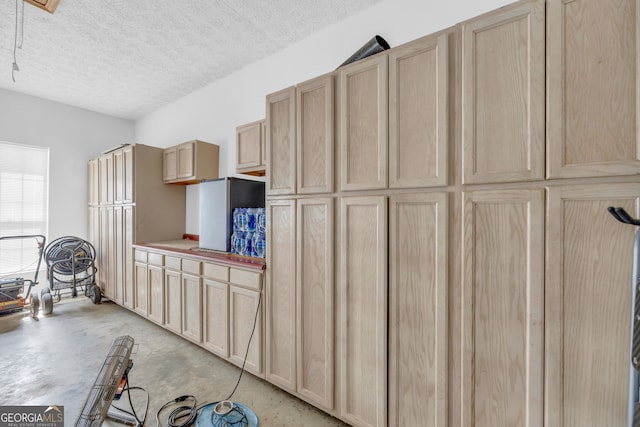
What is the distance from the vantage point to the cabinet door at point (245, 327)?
223 centimetres

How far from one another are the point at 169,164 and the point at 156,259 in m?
1.35

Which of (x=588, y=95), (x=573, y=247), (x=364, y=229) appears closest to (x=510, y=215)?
(x=573, y=247)

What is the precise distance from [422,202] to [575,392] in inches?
38.8

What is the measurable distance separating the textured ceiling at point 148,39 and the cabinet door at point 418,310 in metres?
1.98

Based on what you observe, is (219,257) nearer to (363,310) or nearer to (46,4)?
(363,310)

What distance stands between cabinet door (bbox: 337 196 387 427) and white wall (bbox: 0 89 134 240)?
5.13 meters

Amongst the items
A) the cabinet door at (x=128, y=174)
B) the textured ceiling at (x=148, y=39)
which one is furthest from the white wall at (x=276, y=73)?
the cabinet door at (x=128, y=174)

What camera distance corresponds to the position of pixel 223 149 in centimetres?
366

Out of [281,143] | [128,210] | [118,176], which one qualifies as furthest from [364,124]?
[118,176]

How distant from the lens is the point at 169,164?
3.86 m

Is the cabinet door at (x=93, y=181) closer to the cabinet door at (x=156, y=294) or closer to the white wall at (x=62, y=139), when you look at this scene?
the white wall at (x=62, y=139)

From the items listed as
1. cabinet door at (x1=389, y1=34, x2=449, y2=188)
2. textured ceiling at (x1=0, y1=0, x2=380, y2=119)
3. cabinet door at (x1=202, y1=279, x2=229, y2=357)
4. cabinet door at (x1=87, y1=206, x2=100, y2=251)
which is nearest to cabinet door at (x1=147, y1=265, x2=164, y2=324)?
cabinet door at (x1=202, y1=279, x2=229, y2=357)

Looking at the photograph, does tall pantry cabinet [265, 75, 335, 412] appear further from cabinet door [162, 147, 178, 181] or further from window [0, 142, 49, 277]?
window [0, 142, 49, 277]

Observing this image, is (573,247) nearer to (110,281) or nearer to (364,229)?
(364,229)
